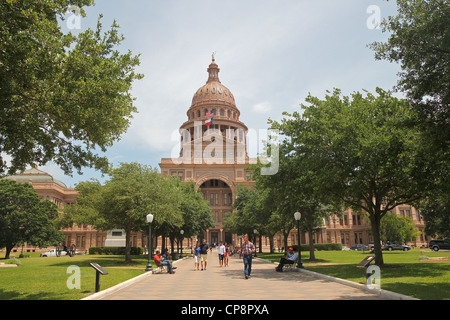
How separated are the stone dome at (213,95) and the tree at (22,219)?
→ 205 ft

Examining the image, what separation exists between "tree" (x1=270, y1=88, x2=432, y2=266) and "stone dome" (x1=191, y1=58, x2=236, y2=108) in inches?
3315

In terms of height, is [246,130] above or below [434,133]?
above

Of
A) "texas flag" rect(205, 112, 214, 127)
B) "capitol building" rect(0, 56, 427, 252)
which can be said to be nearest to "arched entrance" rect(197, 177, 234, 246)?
"capitol building" rect(0, 56, 427, 252)

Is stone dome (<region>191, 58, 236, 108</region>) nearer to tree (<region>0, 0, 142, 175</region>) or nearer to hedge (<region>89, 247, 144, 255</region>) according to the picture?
hedge (<region>89, 247, 144, 255</region>)

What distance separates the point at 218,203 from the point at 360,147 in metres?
71.6

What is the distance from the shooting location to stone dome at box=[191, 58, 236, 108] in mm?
104562

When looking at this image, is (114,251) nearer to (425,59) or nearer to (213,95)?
(425,59)

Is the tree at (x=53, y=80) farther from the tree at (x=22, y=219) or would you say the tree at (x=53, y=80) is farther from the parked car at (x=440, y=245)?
Answer: the parked car at (x=440, y=245)

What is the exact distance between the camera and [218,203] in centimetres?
8781

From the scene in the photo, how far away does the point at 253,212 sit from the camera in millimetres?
43625

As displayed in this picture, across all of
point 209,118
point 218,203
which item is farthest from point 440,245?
point 209,118
